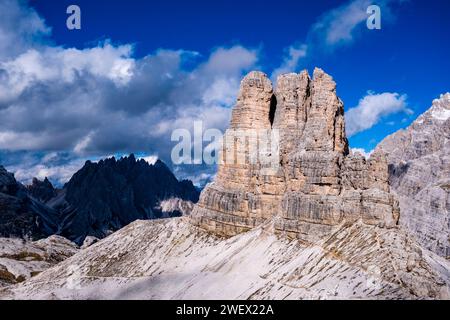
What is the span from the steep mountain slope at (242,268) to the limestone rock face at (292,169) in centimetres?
496

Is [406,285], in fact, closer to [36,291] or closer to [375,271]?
[375,271]

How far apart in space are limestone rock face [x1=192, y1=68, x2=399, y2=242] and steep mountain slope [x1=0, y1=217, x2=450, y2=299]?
195 inches

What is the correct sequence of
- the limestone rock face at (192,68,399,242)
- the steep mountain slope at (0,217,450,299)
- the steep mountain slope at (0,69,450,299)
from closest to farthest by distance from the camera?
the steep mountain slope at (0,217,450,299)
the steep mountain slope at (0,69,450,299)
the limestone rock face at (192,68,399,242)

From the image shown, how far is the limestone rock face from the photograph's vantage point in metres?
105

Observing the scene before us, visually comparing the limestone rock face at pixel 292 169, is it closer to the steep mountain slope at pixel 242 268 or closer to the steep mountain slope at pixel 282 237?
the steep mountain slope at pixel 282 237

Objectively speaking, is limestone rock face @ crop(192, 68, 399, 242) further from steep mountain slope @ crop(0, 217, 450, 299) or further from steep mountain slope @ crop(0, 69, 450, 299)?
steep mountain slope @ crop(0, 217, 450, 299)

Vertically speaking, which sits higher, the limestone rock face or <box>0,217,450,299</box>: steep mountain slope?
the limestone rock face

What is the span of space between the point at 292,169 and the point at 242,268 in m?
26.7

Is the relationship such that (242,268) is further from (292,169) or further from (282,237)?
(292,169)

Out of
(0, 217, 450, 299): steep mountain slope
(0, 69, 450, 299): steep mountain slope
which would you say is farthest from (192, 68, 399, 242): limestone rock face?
(0, 217, 450, 299): steep mountain slope

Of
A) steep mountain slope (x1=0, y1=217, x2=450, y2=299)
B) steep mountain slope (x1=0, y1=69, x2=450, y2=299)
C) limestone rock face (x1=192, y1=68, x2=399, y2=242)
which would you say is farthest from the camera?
limestone rock face (x1=192, y1=68, x2=399, y2=242)

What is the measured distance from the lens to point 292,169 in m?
122

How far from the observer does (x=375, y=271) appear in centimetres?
8212

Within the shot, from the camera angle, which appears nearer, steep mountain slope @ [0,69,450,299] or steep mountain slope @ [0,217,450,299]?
steep mountain slope @ [0,217,450,299]
